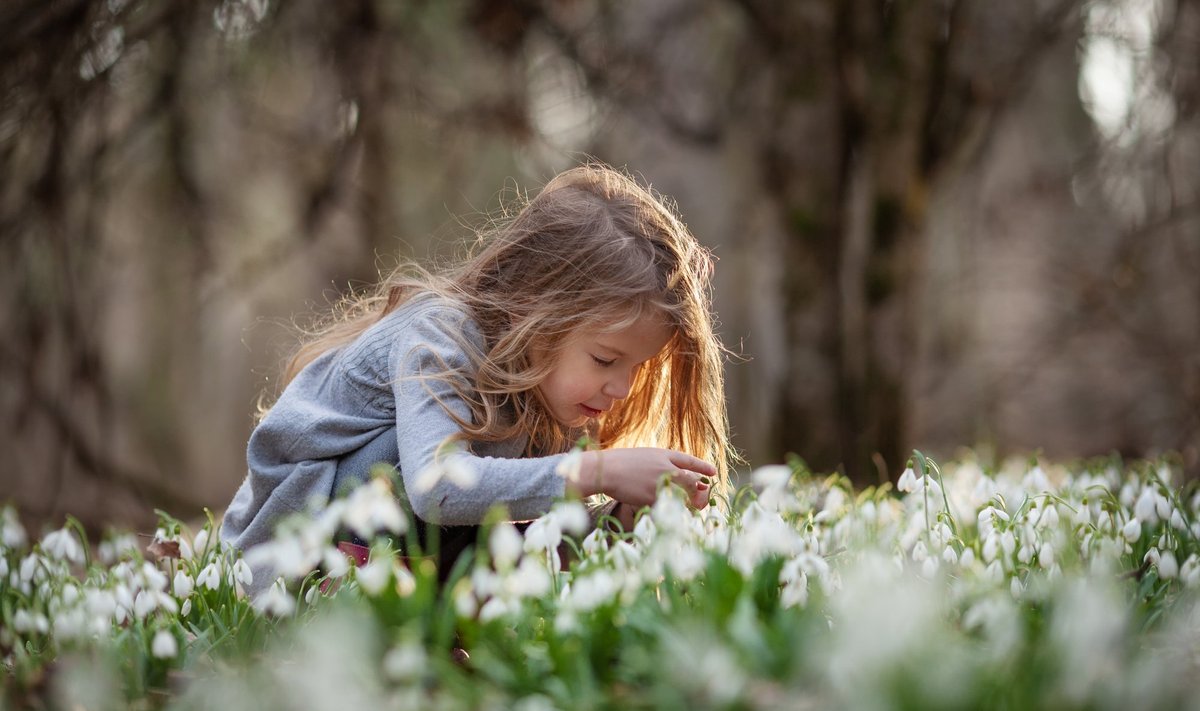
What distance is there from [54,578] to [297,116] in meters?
3.81

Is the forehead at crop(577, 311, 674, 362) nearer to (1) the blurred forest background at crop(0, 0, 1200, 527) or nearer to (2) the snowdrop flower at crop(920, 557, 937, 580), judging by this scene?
(2) the snowdrop flower at crop(920, 557, 937, 580)

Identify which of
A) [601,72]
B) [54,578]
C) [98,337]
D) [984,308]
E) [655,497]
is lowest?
[984,308]

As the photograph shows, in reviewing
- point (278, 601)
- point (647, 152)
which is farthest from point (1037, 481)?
point (647, 152)

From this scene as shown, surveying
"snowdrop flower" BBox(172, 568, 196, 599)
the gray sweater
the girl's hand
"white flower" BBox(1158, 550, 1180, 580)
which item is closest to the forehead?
the gray sweater

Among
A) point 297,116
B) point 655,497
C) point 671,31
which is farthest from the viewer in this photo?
point 297,116

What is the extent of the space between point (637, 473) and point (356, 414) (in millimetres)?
730

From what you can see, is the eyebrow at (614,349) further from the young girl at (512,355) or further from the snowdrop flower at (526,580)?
the snowdrop flower at (526,580)

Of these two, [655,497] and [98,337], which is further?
[98,337]

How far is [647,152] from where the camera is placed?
14.6 feet

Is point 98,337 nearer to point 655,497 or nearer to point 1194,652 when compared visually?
point 655,497

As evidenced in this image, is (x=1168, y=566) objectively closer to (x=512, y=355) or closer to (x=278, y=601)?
(x=512, y=355)

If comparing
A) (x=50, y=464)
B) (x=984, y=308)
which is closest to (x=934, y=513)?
(x=50, y=464)

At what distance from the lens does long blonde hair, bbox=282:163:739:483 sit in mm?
2352

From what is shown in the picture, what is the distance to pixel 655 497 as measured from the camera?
1.98 meters
